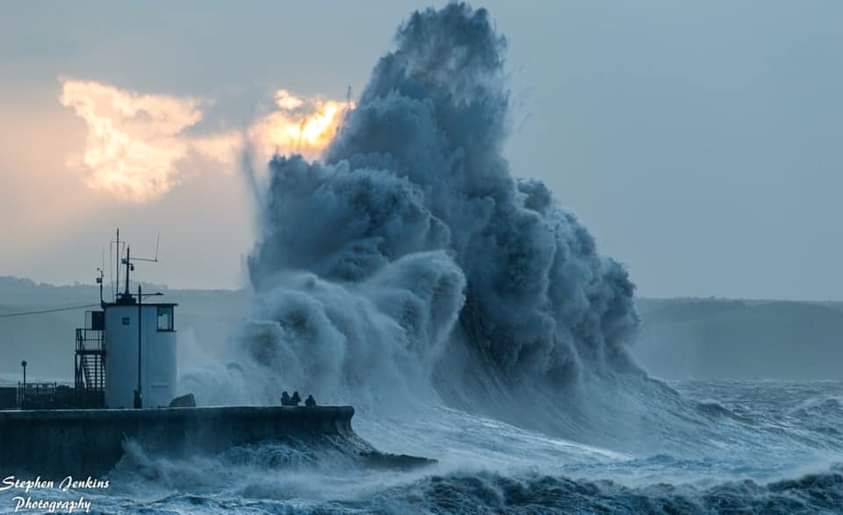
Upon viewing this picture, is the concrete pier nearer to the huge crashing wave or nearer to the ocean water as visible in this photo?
the ocean water

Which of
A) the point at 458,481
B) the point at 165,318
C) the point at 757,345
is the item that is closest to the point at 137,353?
the point at 165,318

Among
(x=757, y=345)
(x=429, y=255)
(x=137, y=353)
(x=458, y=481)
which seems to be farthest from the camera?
(x=757, y=345)

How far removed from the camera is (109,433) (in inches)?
987

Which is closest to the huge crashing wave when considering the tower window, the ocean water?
the ocean water

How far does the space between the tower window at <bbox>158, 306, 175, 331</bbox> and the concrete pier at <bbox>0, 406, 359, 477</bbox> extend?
1671 mm

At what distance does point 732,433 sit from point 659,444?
12.9ft

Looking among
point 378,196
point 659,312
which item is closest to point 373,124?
point 378,196

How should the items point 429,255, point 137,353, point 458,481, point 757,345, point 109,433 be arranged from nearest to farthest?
point 109,433 < point 458,481 < point 137,353 < point 429,255 < point 757,345

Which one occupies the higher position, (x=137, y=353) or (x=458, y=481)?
(x=137, y=353)

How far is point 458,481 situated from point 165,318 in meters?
4.88

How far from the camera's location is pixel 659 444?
39.8m

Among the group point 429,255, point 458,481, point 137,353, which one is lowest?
point 458,481

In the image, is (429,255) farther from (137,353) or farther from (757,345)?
(757,345)

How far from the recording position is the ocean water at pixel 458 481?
2459 centimetres
